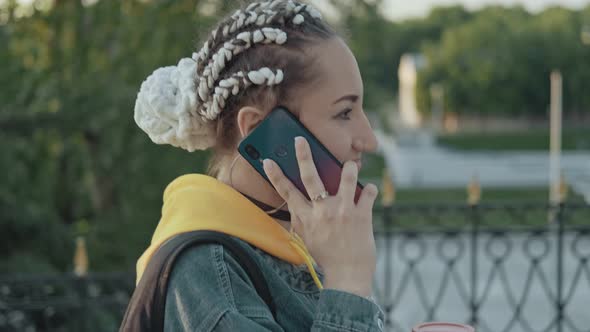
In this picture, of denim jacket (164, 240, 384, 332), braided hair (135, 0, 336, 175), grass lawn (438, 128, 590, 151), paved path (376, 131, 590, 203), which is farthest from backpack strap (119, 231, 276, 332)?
grass lawn (438, 128, 590, 151)

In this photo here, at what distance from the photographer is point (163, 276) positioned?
1137 millimetres

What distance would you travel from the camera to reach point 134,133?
598 centimetres

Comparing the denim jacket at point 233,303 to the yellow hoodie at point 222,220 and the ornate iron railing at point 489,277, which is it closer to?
the yellow hoodie at point 222,220

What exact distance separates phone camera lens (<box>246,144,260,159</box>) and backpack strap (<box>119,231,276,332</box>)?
15 cm

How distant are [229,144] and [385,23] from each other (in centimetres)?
1090

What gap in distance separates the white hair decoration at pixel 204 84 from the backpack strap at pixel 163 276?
24 cm

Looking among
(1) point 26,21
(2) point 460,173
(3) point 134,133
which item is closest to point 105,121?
(3) point 134,133

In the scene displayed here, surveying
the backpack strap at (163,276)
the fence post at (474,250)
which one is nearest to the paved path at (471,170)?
the fence post at (474,250)

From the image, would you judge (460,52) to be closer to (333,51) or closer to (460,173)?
(460,173)

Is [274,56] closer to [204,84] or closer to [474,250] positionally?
[204,84]

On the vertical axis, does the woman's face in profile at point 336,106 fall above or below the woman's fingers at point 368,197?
above

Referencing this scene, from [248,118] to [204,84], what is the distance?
0.11 meters

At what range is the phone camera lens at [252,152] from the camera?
124 cm

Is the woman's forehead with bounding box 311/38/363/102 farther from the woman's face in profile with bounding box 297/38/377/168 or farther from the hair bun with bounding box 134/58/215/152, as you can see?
the hair bun with bounding box 134/58/215/152
